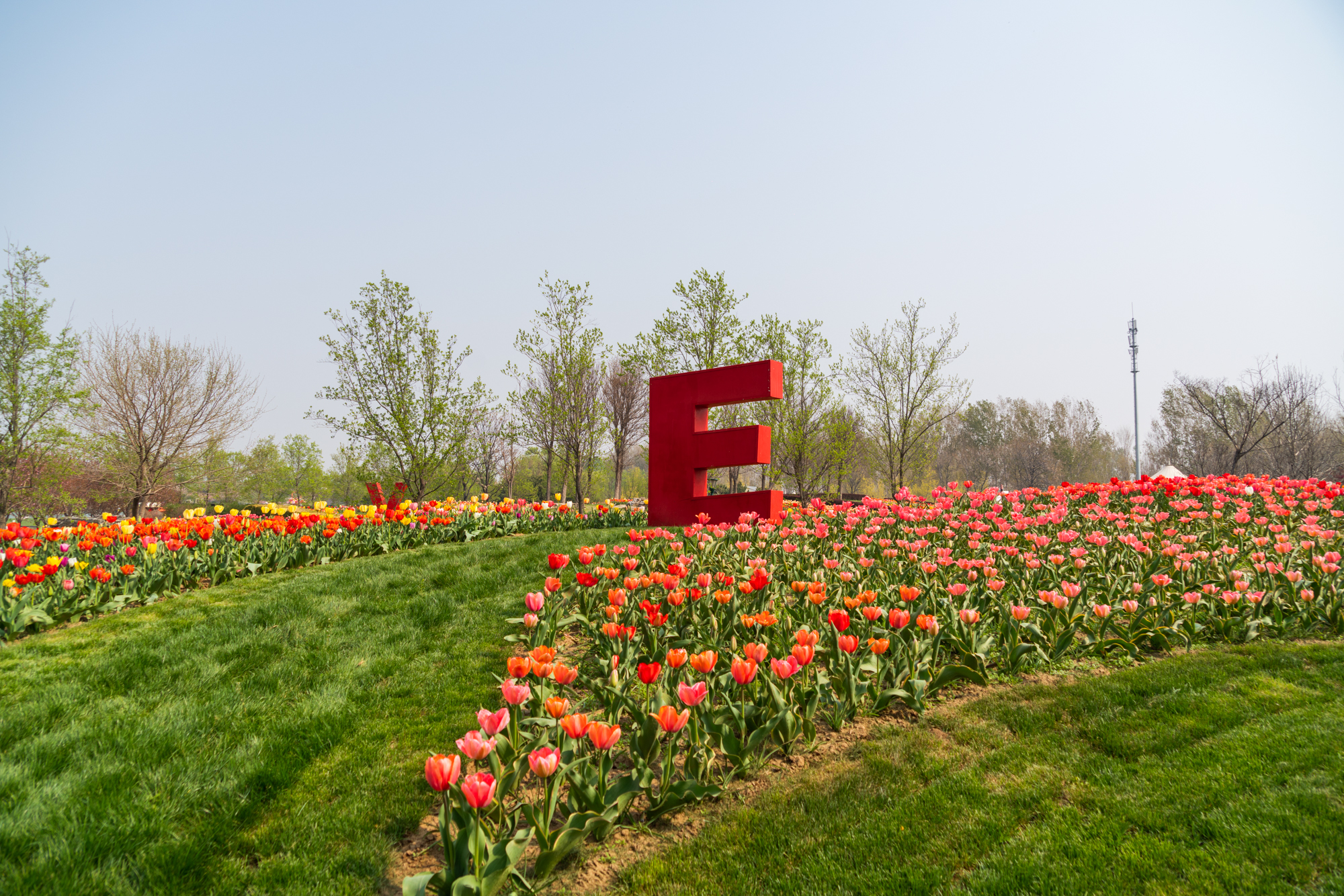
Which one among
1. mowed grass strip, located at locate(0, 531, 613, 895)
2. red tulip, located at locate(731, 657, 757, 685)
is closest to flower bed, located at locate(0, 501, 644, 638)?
mowed grass strip, located at locate(0, 531, 613, 895)

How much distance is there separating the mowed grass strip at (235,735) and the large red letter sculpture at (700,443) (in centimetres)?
447

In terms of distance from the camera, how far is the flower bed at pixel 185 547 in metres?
5.59

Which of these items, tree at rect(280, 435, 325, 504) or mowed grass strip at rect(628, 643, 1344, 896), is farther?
tree at rect(280, 435, 325, 504)

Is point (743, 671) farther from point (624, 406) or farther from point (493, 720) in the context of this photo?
point (624, 406)

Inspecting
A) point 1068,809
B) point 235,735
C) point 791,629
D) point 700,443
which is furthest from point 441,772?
point 700,443

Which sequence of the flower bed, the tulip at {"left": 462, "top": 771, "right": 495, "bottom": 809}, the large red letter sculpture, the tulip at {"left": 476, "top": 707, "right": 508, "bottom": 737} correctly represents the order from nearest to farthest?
the tulip at {"left": 462, "top": 771, "right": 495, "bottom": 809} < the tulip at {"left": 476, "top": 707, "right": 508, "bottom": 737} < the flower bed < the large red letter sculpture

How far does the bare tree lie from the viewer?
28500 mm

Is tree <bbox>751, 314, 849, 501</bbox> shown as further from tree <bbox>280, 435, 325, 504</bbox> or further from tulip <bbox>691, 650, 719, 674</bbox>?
tree <bbox>280, 435, 325, 504</bbox>

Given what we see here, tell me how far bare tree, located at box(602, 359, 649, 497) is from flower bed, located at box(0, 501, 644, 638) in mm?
17382

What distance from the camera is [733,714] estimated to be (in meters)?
3.22

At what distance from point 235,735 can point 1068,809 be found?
434 cm

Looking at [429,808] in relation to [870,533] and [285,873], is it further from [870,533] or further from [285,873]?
[870,533]

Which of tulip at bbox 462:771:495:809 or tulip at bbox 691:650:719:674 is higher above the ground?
tulip at bbox 691:650:719:674

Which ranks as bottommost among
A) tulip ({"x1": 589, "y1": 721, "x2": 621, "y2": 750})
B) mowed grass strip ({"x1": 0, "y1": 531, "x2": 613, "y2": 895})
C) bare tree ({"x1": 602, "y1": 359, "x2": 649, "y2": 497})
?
mowed grass strip ({"x1": 0, "y1": 531, "x2": 613, "y2": 895})
